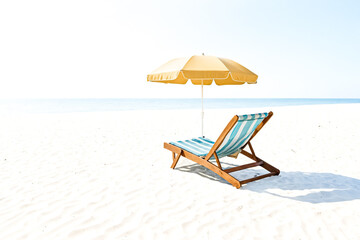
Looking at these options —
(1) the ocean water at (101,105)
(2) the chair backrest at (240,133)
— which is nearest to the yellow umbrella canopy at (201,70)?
(2) the chair backrest at (240,133)

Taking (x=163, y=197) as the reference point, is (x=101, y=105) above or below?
below

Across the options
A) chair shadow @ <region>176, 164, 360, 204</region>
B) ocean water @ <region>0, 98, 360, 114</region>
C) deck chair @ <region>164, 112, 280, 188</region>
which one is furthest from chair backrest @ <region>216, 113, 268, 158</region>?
ocean water @ <region>0, 98, 360, 114</region>

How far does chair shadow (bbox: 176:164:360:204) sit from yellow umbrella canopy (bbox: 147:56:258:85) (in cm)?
169

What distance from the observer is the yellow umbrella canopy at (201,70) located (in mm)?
3656

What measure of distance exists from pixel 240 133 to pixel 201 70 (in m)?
1.17

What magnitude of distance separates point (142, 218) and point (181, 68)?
2.28 m

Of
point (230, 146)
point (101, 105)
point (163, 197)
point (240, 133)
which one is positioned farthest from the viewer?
point (101, 105)

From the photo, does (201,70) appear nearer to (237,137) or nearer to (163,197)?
(237,137)

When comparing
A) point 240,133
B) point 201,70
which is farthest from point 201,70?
point 240,133

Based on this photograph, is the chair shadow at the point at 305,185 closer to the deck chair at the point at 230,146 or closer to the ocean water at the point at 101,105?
the deck chair at the point at 230,146

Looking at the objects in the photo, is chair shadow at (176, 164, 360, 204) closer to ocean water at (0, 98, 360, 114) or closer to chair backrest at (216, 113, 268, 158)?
chair backrest at (216, 113, 268, 158)

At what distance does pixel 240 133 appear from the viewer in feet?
11.9

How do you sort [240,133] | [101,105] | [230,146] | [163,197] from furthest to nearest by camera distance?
[101,105], [230,146], [240,133], [163,197]

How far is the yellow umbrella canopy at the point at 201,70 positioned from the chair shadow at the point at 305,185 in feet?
5.56
